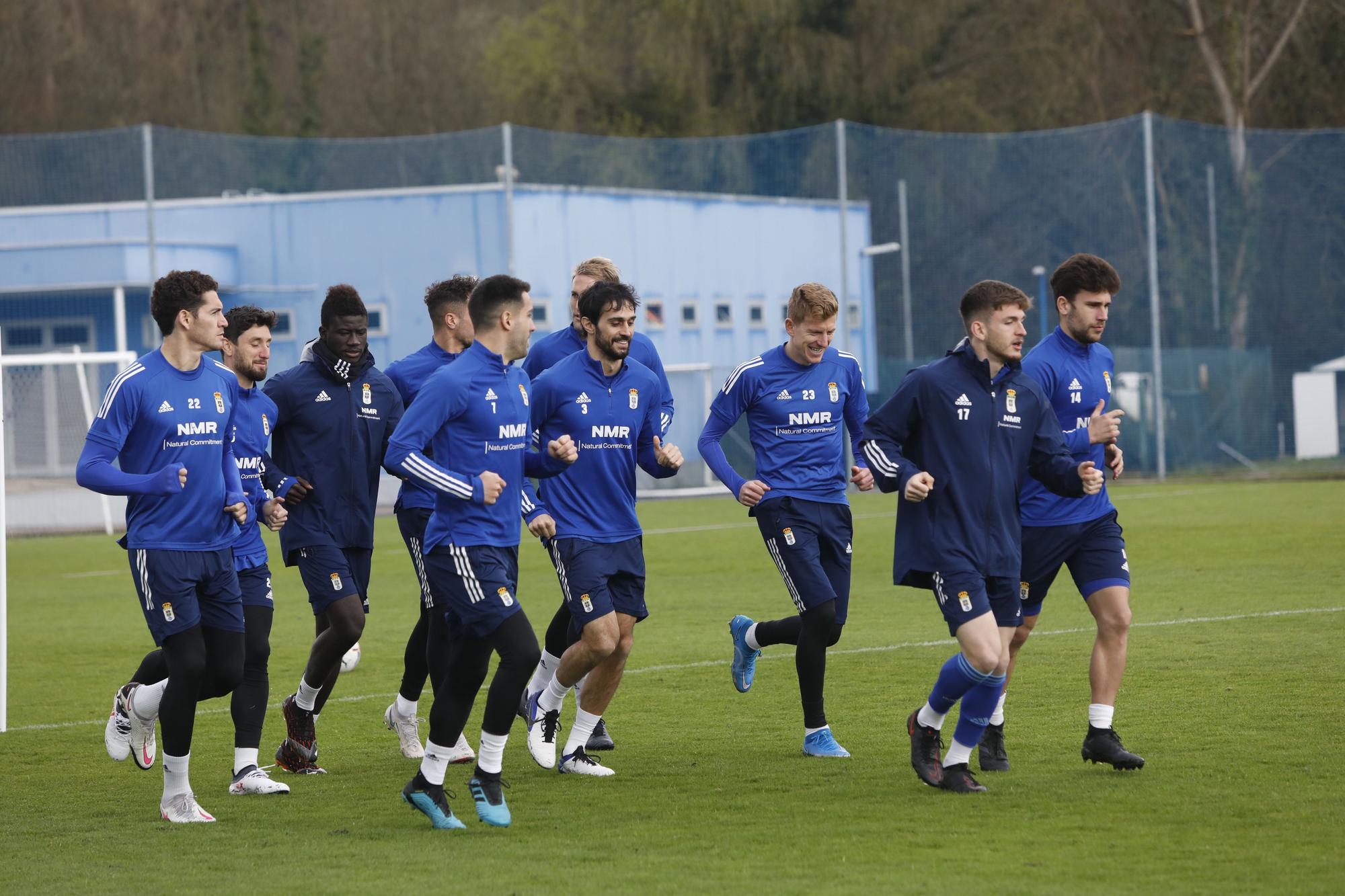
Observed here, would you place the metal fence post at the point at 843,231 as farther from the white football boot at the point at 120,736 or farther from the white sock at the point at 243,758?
the white sock at the point at 243,758

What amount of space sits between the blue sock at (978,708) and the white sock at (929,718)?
0.08 meters

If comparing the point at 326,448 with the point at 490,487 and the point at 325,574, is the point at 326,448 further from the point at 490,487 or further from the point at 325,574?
the point at 490,487

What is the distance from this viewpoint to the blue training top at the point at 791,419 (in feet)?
27.8

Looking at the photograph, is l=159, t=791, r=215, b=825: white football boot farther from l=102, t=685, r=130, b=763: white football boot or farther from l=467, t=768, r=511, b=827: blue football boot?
l=467, t=768, r=511, b=827: blue football boot

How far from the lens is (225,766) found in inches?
333

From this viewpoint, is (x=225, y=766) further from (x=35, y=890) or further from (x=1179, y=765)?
(x=1179, y=765)

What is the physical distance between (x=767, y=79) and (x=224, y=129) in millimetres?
14695

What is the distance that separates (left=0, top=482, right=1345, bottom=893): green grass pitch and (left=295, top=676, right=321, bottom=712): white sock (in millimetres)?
340

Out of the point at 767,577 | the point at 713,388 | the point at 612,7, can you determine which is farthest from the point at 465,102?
the point at 767,577

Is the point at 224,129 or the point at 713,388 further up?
the point at 224,129

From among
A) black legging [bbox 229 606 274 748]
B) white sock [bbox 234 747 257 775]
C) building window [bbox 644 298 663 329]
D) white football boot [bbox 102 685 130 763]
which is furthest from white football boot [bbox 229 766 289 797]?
building window [bbox 644 298 663 329]

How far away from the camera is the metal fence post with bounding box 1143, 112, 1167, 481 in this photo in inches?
1127

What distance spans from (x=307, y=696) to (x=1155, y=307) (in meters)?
22.9

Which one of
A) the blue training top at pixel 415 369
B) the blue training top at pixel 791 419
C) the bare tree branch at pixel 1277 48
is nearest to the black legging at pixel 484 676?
the blue training top at pixel 791 419
